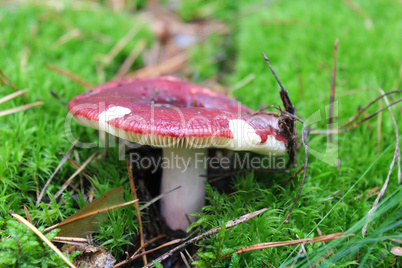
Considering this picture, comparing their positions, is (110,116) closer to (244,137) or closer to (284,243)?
(244,137)

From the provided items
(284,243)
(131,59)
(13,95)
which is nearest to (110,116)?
(284,243)

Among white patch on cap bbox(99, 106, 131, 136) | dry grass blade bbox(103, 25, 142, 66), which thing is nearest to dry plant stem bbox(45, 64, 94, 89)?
dry grass blade bbox(103, 25, 142, 66)

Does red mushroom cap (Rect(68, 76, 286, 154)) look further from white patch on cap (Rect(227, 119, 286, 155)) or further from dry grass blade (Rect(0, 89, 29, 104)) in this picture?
dry grass blade (Rect(0, 89, 29, 104))

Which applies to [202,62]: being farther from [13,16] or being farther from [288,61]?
[13,16]

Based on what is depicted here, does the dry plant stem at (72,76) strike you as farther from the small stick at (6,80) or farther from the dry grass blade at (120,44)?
the dry grass blade at (120,44)

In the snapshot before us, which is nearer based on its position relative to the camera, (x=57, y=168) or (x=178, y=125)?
(x=178, y=125)

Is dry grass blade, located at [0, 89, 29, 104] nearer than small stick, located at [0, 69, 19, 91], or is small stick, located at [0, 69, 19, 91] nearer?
dry grass blade, located at [0, 89, 29, 104]
